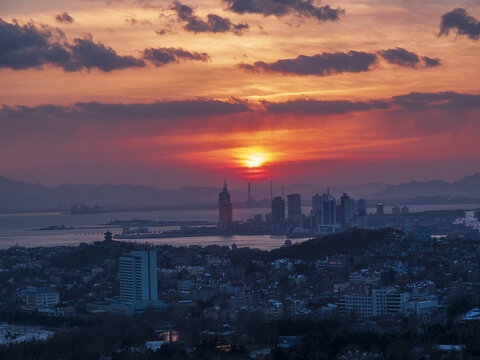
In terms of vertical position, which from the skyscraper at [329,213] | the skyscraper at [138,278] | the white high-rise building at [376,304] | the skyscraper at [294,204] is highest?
the skyscraper at [294,204]

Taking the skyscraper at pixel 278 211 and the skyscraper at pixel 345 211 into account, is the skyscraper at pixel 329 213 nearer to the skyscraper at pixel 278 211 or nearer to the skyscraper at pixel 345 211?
the skyscraper at pixel 345 211

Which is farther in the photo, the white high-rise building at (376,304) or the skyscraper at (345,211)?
the skyscraper at (345,211)

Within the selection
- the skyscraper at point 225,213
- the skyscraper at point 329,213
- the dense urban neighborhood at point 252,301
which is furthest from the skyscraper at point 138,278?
the skyscraper at point 225,213

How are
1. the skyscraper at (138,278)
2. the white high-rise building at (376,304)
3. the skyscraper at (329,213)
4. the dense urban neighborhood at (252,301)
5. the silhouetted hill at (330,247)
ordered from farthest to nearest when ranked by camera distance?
the skyscraper at (329,213) < the silhouetted hill at (330,247) < the skyscraper at (138,278) < the white high-rise building at (376,304) < the dense urban neighborhood at (252,301)

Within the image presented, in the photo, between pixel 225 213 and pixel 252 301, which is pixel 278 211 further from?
pixel 252 301

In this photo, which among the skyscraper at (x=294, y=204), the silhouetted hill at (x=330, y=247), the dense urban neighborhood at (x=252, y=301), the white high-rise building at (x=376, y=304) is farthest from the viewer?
the skyscraper at (x=294, y=204)

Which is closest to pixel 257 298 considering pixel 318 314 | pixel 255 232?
pixel 318 314

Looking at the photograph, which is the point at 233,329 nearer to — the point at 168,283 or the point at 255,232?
the point at 168,283
